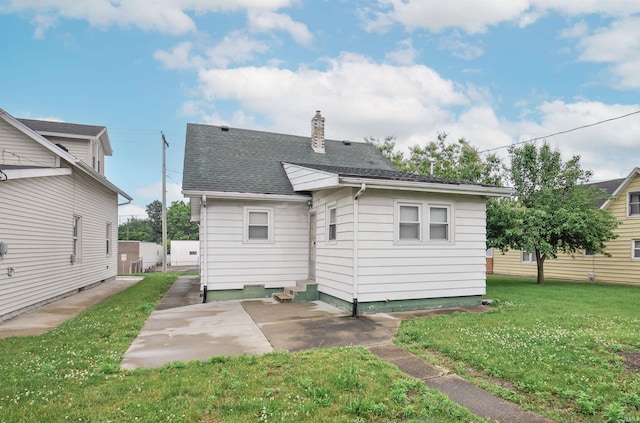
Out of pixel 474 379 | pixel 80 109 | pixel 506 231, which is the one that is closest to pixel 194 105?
pixel 80 109

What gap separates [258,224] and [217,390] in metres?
6.99

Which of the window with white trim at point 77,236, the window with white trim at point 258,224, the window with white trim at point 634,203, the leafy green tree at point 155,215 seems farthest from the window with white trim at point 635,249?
the leafy green tree at point 155,215

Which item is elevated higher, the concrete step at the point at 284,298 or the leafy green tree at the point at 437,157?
the leafy green tree at the point at 437,157

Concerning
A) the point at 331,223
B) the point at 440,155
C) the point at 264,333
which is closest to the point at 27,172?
the point at 264,333

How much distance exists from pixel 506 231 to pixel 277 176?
8.61 meters

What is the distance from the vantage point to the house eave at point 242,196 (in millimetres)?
9586

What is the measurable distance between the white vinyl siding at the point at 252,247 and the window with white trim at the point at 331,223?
5.20 feet

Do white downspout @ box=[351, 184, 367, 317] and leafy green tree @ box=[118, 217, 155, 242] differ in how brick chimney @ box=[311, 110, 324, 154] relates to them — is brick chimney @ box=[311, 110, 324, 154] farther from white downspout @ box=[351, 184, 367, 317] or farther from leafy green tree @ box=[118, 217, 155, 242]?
leafy green tree @ box=[118, 217, 155, 242]

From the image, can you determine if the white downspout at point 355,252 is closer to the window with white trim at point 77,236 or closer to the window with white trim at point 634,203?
the window with white trim at point 77,236

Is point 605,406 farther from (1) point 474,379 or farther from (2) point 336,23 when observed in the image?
(2) point 336,23

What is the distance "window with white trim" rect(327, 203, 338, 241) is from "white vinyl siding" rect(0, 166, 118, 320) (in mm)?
7238

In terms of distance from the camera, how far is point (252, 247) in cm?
1036

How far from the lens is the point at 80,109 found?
20766 millimetres

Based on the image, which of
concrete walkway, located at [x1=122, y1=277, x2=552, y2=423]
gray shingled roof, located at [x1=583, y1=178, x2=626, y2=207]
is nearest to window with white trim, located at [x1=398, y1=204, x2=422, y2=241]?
concrete walkway, located at [x1=122, y1=277, x2=552, y2=423]
